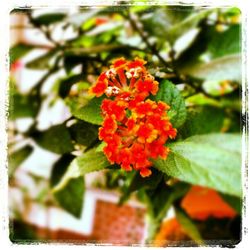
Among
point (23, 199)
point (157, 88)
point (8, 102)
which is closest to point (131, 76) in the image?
point (157, 88)

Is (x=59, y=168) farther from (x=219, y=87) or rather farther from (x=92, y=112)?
(x=219, y=87)

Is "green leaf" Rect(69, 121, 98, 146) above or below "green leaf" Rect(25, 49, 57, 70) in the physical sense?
below

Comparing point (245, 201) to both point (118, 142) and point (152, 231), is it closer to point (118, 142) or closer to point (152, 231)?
point (118, 142)

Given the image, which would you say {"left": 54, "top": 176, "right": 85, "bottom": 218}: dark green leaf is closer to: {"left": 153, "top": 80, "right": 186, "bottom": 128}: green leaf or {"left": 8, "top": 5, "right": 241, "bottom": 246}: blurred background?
{"left": 8, "top": 5, "right": 241, "bottom": 246}: blurred background

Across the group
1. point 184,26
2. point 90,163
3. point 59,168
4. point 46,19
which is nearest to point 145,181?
point 90,163

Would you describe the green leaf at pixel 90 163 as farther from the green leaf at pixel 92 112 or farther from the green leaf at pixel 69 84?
the green leaf at pixel 69 84

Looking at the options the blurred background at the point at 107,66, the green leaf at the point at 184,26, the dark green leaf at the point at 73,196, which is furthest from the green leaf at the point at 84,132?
the green leaf at the point at 184,26

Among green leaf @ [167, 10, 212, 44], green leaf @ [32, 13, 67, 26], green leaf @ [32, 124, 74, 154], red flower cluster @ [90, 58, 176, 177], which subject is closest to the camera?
red flower cluster @ [90, 58, 176, 177]

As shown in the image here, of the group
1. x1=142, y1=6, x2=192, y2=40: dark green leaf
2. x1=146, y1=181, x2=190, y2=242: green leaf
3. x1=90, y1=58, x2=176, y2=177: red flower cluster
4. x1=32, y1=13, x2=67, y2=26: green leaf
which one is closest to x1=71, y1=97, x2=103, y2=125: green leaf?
x1=90, y1=58, x2=176, y2=177: red flower cluster
